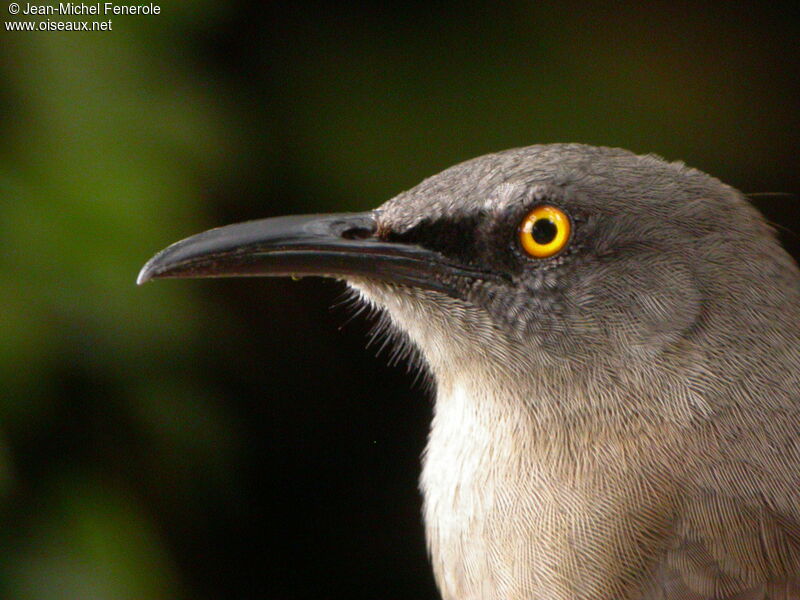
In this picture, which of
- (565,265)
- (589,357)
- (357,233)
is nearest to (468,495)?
(589,357)

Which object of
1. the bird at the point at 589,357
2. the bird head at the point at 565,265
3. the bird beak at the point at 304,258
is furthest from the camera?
the bird beak at the point at 304,258

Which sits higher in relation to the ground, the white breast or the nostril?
the nostril

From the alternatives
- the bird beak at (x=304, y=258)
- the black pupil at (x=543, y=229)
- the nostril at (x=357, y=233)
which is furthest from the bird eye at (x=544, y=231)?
the nostril at (x=357, y=233)

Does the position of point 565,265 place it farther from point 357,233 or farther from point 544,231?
point 357,233

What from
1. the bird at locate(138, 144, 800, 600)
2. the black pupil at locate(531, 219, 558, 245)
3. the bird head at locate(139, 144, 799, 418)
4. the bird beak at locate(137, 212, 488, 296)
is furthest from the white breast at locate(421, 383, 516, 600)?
the black pupil at locate(531, 219, 558, 245)

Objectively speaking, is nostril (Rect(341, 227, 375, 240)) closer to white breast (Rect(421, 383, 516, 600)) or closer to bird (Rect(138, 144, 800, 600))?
bird (Rect(138, 144, 800, 600))

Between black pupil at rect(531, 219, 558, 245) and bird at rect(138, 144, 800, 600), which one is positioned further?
black pupil at rect(531, 219, 558, 245)

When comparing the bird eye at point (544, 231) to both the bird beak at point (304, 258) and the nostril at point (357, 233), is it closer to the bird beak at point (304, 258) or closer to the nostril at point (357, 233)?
the bird beak at point (304, 258)
